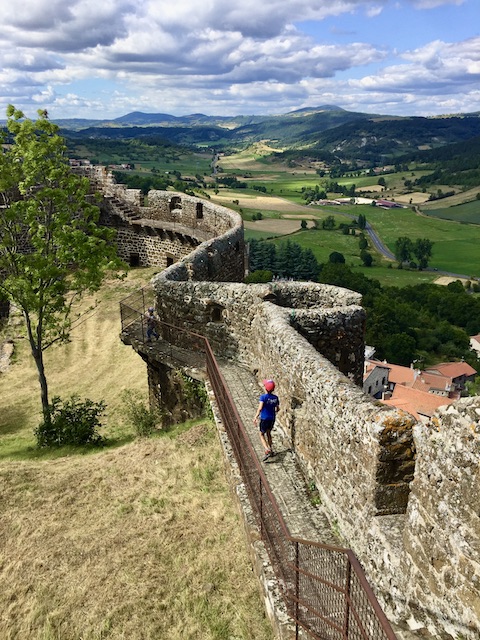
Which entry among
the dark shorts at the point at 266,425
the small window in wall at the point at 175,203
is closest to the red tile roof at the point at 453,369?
the small window in wall at the point at 175,203

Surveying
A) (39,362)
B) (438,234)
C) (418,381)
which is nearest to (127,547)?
(39,362)

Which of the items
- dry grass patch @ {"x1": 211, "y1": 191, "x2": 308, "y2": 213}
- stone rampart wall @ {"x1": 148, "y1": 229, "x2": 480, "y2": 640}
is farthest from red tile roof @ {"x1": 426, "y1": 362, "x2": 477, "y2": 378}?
dry grass patch @ {"x1": 211, "y1": 191, "x2": 308, "y2": 213}

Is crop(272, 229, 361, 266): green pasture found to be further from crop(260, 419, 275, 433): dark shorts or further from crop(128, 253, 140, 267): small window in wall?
crop(260, 419, 275, 433): dark shorts

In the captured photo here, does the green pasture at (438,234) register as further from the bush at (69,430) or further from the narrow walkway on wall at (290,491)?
the narrow walkway on wall at (290,491)

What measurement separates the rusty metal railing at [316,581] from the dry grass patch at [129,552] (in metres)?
0.66

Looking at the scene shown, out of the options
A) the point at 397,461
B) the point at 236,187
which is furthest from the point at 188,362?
the point at 236,187

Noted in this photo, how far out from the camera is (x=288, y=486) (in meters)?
7.65

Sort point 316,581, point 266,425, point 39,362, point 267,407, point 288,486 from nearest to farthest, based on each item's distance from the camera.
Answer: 1. point 316,581
2. point 288,486
3. point 267,407
4. point 266,425
5. point 39,362

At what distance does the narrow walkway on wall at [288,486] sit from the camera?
21.9ft

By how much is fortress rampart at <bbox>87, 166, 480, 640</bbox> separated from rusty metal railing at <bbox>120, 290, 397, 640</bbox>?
36 centimetres

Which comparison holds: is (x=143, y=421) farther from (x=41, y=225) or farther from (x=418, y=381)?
(x=418, y=381)

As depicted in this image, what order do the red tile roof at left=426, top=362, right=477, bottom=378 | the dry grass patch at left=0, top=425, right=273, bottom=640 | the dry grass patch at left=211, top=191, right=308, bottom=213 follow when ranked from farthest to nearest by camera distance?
1. the dry grass patch at left=211, top=191, right=308, bottom=213
2. the red tile roof at left=426, top=362, right=477, bottom=378
3. the dry grass patch at left=0, top=425, right=273, bottom=640

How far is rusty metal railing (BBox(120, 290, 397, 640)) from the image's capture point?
452cm

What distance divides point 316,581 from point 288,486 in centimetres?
193
